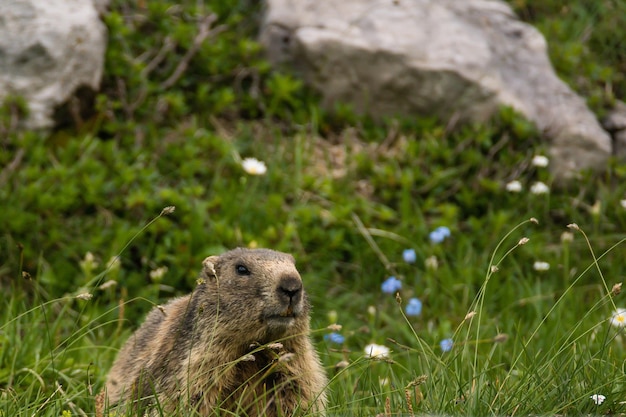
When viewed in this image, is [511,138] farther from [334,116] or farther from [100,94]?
[100,94]

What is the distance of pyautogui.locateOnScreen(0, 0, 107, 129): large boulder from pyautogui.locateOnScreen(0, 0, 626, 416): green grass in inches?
7.6

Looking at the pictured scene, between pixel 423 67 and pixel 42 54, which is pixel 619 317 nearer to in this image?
pixel 423 67

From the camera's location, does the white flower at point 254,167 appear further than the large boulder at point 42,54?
No

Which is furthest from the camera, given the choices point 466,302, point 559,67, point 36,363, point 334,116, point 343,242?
point 559,67

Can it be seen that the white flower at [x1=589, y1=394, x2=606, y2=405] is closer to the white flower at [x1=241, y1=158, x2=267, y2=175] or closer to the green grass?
the green grass

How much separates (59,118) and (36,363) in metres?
3.19

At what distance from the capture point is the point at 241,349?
12.3 ft

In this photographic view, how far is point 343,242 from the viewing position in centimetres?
661

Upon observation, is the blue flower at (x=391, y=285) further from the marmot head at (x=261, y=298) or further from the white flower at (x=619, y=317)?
the marmot head at (x=261, y=298)

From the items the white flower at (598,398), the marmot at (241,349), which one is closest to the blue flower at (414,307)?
the marmot at (241,349)

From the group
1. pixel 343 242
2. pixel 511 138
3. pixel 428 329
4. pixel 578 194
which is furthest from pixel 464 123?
pixel 428 329

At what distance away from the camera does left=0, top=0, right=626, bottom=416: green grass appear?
5.95 meters

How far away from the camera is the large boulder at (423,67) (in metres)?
7.45

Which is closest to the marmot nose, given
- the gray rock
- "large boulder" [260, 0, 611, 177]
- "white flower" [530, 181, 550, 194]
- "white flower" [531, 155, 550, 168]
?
"white flower" [530, 181, 550, 194]
